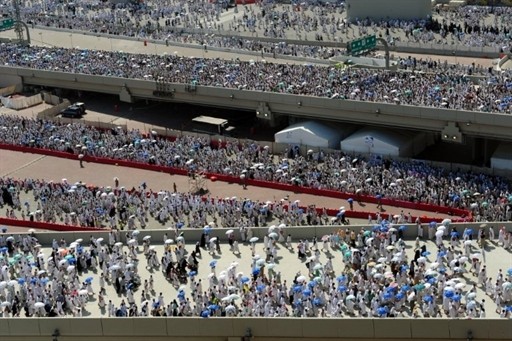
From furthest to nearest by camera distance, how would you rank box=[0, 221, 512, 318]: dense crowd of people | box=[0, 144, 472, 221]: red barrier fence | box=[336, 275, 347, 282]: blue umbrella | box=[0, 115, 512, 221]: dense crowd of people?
1. box=[0, 115, 512, 221]: dense crowd of people
2. box=[0, 144, 472, 221]: red barrier fence
3. box=[336, 275, 347, 282]: blue umbrella
4. box=[0, 221, 512, 318]: dense crowd of people

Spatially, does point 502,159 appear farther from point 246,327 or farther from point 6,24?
point 6,24

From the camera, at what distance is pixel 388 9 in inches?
3637

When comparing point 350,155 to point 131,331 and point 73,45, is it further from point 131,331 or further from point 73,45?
point 73,45

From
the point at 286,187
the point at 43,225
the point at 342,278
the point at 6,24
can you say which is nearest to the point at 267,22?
the point at 6,24

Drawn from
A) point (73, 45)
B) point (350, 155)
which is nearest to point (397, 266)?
point (350, 155)

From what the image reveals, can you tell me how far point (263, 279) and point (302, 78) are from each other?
31399 mm

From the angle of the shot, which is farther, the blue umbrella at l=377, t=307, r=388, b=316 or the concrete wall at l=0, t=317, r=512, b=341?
the blue umbrella at l=377, t=307, r=388, b=316

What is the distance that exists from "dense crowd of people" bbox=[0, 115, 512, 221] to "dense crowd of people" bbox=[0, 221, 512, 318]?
1070 centimetres

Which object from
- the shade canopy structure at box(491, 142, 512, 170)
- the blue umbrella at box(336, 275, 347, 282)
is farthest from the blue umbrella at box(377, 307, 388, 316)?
the shade canopy structure at box(491, 142, 512, 170)

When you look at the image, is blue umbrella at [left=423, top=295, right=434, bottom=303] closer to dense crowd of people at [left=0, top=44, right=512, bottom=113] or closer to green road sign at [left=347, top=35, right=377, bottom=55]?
dense crowd of people at [left=0, top=44, right=512, bottom=113]

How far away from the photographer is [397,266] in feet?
127

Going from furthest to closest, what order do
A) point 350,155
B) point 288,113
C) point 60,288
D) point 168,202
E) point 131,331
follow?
point 288,113
point 350,155
point 168,202
point 60,288
point 131,331

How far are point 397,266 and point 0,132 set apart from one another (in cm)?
4138

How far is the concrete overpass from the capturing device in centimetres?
5844
